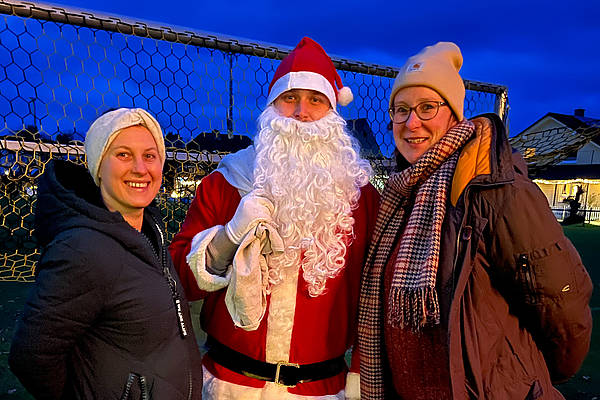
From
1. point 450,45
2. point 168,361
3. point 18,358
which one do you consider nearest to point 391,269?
point 168,361

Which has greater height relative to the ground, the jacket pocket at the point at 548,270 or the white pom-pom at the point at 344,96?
the white pom-pom at the point at 344,96

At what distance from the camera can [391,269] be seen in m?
1.53

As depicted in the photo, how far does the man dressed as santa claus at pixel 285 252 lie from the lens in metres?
1.52

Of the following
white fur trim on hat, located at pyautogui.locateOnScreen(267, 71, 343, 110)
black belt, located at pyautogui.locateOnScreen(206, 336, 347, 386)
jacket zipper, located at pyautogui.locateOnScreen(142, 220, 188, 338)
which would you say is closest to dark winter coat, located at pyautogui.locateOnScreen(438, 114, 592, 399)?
black belt, located at pyautogui.locateOnScreen(206, 336, 347, 386)

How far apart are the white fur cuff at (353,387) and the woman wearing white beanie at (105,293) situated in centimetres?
68

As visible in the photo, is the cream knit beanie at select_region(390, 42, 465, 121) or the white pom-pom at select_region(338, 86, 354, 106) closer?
the cream knit beanie at select_region(390, 42, 465, 121)

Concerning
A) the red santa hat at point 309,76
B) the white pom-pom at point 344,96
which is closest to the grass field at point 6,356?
the red santa hat at point 309,76

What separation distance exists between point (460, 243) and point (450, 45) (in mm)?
919

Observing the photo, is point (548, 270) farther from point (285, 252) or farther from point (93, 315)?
point (93, 315)

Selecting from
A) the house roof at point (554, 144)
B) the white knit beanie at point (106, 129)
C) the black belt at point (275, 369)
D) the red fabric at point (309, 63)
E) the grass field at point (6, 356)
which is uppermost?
the house roof at point (554, 144)

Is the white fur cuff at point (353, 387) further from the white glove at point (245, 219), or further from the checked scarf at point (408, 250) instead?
the white glove at point (245, 219)

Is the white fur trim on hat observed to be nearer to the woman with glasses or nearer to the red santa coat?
the woman with glasses

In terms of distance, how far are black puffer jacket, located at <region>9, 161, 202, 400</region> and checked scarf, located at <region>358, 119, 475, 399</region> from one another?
739mm

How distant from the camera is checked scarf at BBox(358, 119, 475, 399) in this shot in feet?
4.37
